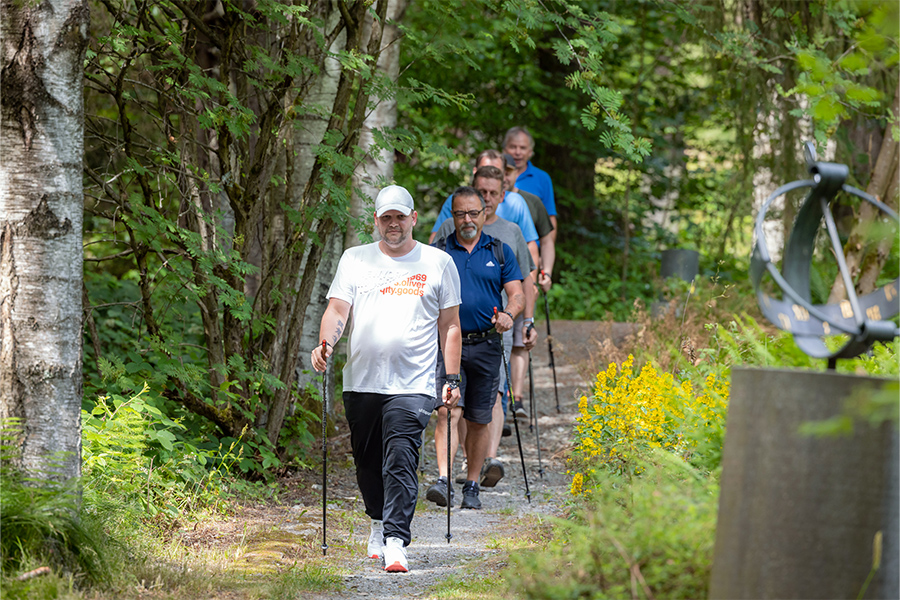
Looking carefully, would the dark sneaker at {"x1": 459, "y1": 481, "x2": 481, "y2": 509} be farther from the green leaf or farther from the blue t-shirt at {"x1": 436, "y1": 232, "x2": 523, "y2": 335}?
the green leaf

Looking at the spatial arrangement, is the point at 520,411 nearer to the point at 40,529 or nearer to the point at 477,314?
the point at 477,314

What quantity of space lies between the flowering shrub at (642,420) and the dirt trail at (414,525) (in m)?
0.71

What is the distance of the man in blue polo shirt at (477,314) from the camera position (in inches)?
244

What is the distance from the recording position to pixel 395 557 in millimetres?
4723

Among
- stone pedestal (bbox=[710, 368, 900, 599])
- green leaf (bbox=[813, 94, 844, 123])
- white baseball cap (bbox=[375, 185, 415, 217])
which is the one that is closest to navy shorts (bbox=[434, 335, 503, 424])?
white baseball cap (bbox=[375, 185, 415, 217])

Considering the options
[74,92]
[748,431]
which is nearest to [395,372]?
[74,92]

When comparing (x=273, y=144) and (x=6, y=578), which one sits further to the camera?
(x=273, y=144)

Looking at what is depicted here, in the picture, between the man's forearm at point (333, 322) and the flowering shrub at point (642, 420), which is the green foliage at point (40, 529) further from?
the flowering shrub at point (642, 420)

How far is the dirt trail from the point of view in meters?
4.73

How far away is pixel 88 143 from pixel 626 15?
1133 centimetres

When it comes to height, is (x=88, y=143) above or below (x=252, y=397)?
above

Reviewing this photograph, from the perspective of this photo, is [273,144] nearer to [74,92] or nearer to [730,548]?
[74,92]

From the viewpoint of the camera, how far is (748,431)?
2746mm

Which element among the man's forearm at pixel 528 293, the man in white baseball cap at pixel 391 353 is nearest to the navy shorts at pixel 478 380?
the man's forearm at pixel 528 293
